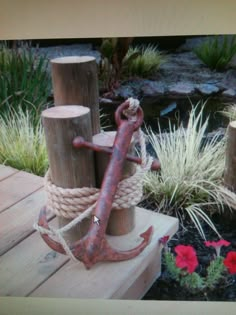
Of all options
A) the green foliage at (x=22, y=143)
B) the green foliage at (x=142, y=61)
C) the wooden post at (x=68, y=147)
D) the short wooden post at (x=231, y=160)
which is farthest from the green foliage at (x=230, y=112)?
the green foliage at (x=22, y=143)

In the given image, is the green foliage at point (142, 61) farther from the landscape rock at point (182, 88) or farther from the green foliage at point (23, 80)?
Answer: the green foliage at point (23, 80)

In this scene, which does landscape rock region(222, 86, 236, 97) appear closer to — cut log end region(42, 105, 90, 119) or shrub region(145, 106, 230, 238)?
shrub region(145, 106, 230, 238)

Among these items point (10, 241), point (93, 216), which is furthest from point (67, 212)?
point (10, 241)

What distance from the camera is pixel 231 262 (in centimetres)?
83

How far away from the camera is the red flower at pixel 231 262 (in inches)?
32.7

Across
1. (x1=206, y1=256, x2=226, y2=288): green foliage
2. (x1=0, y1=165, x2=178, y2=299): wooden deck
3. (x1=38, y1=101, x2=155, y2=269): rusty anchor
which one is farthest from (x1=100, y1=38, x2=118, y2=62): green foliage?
(x1=206, y1=256, x2=226, y2=288): green foliage

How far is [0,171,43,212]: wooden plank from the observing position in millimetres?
904

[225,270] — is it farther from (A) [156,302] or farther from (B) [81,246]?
(B) [81,246]

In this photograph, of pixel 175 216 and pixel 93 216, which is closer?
pixel 93 216

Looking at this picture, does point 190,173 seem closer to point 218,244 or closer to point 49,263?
point 218,244

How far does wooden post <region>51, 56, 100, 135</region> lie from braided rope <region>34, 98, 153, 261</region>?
7cm

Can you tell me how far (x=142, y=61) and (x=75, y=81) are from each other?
0.14m

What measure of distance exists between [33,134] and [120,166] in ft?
0.78

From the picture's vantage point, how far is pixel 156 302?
2.92 ft
